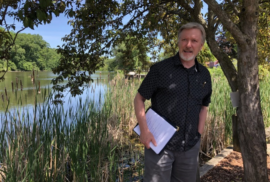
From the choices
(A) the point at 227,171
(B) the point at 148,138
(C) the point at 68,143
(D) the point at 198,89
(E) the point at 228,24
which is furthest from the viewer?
(A) the point at 227,171

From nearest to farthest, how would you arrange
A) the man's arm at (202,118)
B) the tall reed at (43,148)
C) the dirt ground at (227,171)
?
the man's arm at (202,118) → the tall reed at (43,148) → the dirt ground at (227,171)

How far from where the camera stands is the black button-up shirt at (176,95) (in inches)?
55.3

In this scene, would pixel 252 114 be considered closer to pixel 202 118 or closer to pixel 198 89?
pixel 202 118

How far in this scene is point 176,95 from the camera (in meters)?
1.42

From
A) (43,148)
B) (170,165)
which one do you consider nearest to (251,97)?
(170,165)

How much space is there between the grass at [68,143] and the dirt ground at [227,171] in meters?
0.65

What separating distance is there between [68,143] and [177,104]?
1.62 meters

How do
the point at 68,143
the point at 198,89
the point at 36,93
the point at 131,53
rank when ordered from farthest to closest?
1. the point at 131,53
2. the point at 68,143
3. the point at 36,93
4. the point at 198,89

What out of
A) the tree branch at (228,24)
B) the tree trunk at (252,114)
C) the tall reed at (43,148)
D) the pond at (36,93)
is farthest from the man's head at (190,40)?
the tall reed at (43,148)

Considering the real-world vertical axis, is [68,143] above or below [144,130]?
below

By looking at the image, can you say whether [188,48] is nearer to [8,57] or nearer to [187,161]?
[187,161]

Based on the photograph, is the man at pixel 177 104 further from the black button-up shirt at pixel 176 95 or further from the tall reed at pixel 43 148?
the tall reed at pixel 43 148

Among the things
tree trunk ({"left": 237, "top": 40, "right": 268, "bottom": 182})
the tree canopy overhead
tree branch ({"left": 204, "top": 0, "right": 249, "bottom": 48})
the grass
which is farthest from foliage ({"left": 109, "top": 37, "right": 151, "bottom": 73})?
tree trunk ({"left": 237, "top": 40, "right": 268, "bottom": 182})

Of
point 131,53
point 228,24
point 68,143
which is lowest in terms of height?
point 68,143
